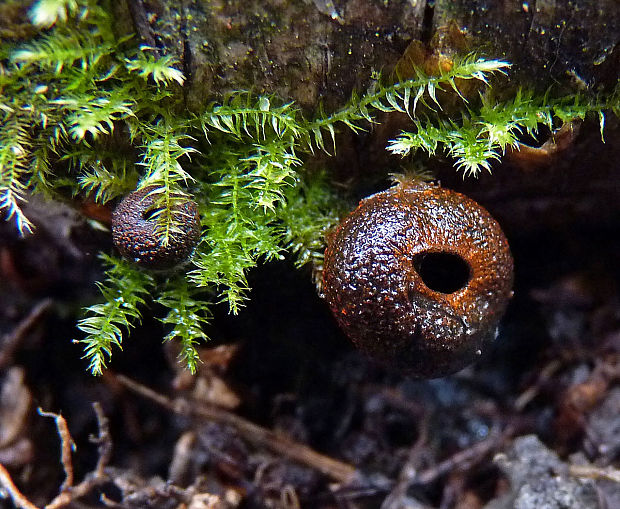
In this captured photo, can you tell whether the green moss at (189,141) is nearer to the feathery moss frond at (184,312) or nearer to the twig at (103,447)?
the feathery moss frond at (184,312)

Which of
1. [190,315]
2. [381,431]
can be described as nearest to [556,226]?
[381,431]

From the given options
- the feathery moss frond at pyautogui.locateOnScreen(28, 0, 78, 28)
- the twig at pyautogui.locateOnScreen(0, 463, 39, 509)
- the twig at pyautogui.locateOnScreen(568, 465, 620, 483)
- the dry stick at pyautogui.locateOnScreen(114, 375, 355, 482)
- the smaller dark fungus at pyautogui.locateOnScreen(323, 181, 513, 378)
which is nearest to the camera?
the feathery moss frond at pyautogui.locateOnScreen(28, 0, 78, 28)

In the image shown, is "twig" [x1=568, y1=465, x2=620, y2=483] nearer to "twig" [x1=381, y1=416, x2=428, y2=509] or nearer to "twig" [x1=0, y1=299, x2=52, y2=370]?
"twig" [x1=381, y1=416, x2=428, y2=509]

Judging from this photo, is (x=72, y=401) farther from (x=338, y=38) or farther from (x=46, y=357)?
(x=338, y=38)

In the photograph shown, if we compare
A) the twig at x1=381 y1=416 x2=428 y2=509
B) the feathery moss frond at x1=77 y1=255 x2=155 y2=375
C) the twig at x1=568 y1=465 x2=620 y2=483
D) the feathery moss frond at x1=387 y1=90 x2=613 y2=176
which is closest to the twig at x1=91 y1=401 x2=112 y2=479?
the feathery moss frond at x1=77 y1=255 x2=155 y2=375

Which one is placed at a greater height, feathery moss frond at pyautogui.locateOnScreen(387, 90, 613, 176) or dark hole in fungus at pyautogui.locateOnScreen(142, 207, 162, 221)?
feathery moss frond at pyautogui.locateOnScreen(387, 90, 613, 176)

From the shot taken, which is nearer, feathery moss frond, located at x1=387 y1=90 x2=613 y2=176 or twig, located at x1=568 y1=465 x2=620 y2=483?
feathery moss frond, located at x1=387 y1=90 x2=613 y2=176

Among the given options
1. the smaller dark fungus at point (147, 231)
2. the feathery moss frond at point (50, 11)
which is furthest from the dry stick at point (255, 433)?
the feathery moss frond at point (50, 11)

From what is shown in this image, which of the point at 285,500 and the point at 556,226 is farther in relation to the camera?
the point at 556,226

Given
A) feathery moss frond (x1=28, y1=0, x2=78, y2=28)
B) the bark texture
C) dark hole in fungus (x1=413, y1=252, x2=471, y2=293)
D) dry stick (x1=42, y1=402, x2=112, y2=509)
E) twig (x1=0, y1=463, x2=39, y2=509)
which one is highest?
the bark texture
